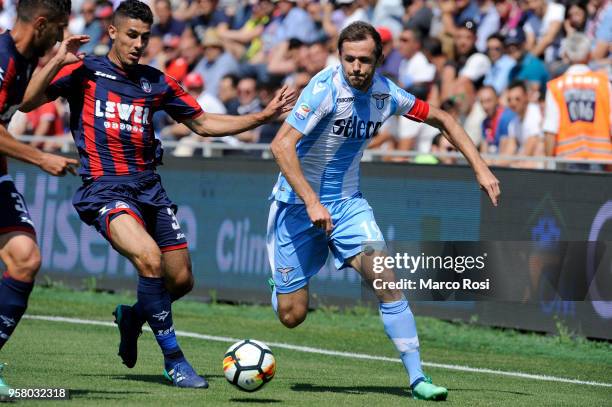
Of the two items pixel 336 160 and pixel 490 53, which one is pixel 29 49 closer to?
pixel 336 160

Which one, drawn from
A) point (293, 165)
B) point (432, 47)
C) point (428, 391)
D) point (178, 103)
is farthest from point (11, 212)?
point (432, 47)

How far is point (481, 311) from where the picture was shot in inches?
530

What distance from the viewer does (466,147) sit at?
931 cm

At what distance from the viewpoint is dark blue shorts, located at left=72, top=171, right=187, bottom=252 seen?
9.17 metres

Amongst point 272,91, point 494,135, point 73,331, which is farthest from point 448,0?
point 73,331

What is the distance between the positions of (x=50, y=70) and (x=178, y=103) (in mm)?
1261

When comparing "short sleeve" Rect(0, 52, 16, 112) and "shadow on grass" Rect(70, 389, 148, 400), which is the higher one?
"short sleeve" Rect(0, 52, 16, 112)

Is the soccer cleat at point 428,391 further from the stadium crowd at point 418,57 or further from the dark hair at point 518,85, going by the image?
the dark hair at point 518,85

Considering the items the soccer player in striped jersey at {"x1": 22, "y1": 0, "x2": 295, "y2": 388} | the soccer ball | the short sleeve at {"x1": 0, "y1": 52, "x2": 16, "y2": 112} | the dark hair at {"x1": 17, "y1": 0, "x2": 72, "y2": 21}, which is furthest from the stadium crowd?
the short sleeve at {"x1": 0, "y1": 52, "x2": 16, "y2": 112}

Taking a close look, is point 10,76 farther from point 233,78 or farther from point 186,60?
point 186,60

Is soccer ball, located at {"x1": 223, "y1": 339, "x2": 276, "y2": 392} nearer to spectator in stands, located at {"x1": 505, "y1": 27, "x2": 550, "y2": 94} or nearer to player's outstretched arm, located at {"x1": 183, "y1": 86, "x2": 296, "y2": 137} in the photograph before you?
player's outstretched arm, located at {"x1": 183, "y1": 86, "x2": 296, "y2": 137}

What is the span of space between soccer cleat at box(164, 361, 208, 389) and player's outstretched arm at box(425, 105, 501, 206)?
2.47 meters

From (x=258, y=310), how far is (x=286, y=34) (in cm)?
731

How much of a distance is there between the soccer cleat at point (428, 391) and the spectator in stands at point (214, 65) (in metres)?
11.2
